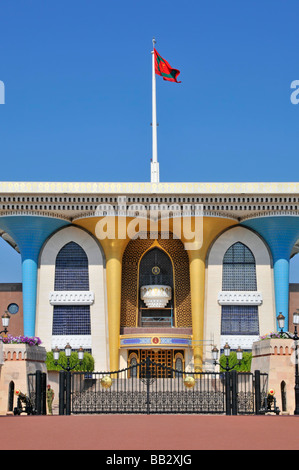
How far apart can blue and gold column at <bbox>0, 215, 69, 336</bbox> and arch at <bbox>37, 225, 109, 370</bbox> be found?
0.72 m

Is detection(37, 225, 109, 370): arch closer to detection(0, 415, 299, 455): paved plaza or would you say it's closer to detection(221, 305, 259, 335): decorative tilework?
detection(221, 305, 259, 335): decorative tilework

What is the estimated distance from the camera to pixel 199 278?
50.4 metres

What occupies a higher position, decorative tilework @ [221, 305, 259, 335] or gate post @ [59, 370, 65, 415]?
decorative tilework @ [221, 305, 259, 335]

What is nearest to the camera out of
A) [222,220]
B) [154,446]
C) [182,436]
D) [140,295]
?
[154,446]

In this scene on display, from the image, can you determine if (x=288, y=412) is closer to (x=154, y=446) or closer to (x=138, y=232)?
(x=154, y=446)

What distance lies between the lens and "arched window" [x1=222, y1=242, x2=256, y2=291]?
167 feet

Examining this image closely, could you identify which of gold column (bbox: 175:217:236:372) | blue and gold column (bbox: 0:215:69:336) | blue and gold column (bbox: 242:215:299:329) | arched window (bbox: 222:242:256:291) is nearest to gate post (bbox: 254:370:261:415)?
gold column (bbox: 175:217:236:372)

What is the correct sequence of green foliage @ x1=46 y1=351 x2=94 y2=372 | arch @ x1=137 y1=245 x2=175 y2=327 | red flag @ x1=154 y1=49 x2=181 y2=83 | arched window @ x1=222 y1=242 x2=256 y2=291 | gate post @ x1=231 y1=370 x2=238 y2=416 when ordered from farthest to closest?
arch @ x1=137 y1=245 x2=175 y2=327 < red flag @ x1=154 y1=49 x2=181 y2=83 < arched window @ x1=222 y1=242 x2=256 y2=291 < green foliage @ x1=46 y1=351 x2=94 y2=372 < gate post @ x1=231 y1=370 x2=238 y2=416

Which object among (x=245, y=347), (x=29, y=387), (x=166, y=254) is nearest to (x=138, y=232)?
(x=166, y=254)

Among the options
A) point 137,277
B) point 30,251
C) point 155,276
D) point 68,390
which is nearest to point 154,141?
point 155,276

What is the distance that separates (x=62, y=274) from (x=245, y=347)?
13577 millimetres

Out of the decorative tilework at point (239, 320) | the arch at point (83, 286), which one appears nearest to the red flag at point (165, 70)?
the arch at point (83, 286)
